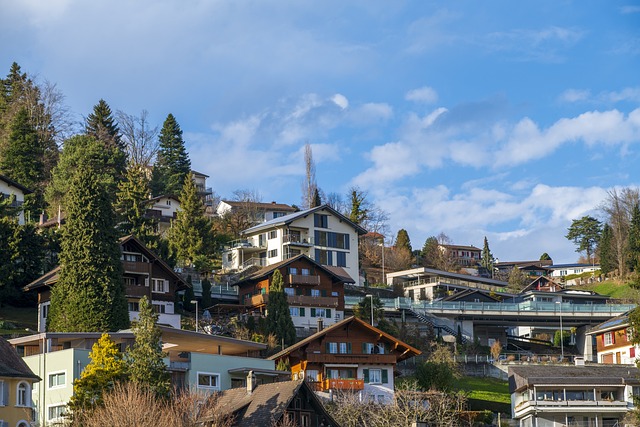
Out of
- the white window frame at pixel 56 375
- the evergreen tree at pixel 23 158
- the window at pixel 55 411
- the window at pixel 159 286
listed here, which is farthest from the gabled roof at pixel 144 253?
the evergreen tree at pixel 23 158

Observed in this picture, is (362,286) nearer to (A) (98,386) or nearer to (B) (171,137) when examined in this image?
(B) (171,137)

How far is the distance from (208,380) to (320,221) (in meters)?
53.3

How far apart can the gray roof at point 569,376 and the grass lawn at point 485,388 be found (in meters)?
3.99

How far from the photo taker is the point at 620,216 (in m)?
155

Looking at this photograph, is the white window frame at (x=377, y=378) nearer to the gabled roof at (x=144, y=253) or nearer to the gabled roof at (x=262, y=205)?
the gabled roof at (x=144, y=253)

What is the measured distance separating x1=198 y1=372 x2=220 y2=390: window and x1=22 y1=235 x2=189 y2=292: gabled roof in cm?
1744

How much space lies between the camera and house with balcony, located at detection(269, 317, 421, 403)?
76.4 meters

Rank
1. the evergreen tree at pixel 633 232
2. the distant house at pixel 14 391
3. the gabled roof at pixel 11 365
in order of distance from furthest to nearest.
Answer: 1. the evergreen tree at pixel 633 232
2. the gabled roof at pixel 11 365
3. the distant house at pixel 14 391

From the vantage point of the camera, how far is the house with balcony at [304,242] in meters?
116

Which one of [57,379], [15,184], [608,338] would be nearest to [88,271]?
[57,379]

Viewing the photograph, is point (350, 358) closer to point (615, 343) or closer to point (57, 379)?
point (57, 379)

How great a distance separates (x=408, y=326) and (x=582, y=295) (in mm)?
32917

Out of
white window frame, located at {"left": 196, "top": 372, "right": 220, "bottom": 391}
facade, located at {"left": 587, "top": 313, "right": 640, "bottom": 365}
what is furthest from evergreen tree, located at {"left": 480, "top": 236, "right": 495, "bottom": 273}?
white window frame, located at {"left": 196, "top": 372, "right": 220, "bottom": 391}

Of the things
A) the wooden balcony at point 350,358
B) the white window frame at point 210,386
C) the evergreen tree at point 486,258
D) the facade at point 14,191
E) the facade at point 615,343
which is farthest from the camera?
the evergreen tree at point 486,258
